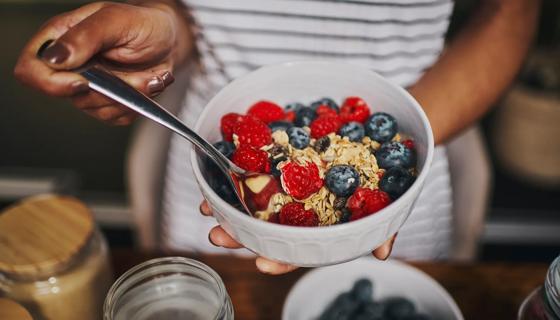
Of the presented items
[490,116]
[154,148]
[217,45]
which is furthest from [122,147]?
[490,116]

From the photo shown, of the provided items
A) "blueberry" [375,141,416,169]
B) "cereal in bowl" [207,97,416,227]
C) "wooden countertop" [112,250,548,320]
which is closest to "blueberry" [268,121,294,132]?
"cereal in bowl" [207,97,416,227]

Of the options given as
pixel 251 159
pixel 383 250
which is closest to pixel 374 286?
pixel 383 250

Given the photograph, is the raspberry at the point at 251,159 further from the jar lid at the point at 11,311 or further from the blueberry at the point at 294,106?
the jar lid at the point at 11,311

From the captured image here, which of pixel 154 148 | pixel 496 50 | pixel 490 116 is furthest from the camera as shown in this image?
pixel 490 116

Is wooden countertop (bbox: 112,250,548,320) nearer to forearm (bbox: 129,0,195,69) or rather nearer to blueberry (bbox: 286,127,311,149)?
blueberry (bbox: 286,127,311,149)

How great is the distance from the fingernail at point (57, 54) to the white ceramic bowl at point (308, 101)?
0.14m

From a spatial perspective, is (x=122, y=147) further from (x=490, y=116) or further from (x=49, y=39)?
(x=49, y=39)

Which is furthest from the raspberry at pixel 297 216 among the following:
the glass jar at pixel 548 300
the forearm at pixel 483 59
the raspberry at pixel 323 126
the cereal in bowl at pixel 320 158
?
the forearm at pixel 483 59

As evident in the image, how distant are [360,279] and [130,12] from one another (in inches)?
15.2

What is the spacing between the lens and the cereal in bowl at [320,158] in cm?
52

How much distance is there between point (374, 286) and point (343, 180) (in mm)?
183

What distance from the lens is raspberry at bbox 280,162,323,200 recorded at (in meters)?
0.52

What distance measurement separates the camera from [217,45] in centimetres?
92

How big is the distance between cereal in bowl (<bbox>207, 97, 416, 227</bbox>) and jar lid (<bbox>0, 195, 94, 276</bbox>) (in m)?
0.21
